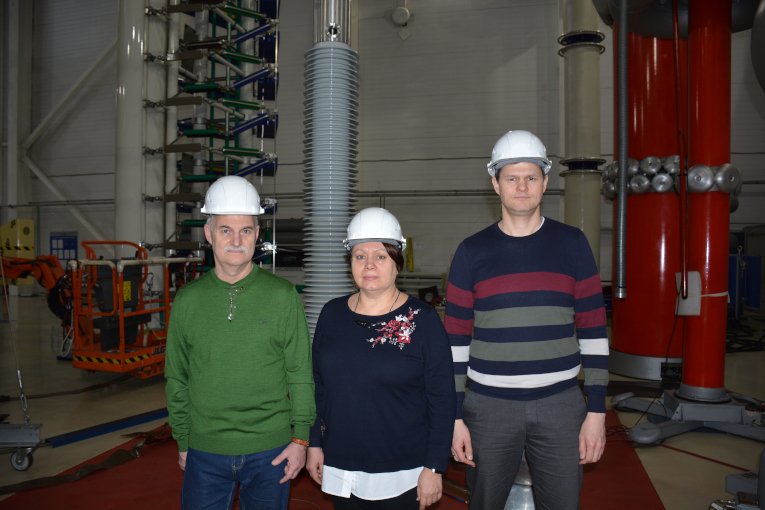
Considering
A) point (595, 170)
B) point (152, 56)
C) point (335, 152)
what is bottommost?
point (335, 152)

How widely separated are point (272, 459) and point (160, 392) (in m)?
4.01

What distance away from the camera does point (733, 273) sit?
8492mm

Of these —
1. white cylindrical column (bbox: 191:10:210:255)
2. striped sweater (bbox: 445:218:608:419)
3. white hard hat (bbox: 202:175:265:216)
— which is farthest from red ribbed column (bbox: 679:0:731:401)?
white cylindrical column (bbox: 191:10:210:255)

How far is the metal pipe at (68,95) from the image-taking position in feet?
40.9

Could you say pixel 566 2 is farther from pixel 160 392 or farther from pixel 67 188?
pixel 67 188

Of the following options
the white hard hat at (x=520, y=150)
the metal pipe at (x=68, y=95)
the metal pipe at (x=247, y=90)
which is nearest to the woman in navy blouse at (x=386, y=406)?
the white hard hat at (x=520, y=150)

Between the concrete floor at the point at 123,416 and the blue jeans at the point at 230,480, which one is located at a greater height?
the blue jeans at the point at 230,480

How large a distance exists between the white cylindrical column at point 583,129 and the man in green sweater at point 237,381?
18.1 ft

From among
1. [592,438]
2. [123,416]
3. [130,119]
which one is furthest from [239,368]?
[130,119]

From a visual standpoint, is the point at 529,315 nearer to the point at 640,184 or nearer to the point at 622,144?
the point at 622,144

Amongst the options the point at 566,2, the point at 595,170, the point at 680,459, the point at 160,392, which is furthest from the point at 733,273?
the point at 160,392

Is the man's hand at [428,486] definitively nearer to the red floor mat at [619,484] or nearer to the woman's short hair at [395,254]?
the woman's short hair at [395,254]

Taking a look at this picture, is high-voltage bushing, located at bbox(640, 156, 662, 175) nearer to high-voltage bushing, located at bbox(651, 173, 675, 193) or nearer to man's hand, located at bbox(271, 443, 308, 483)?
high-voltage bushing, located at bbox(651, 173, 675, 193)

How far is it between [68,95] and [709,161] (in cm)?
1455
